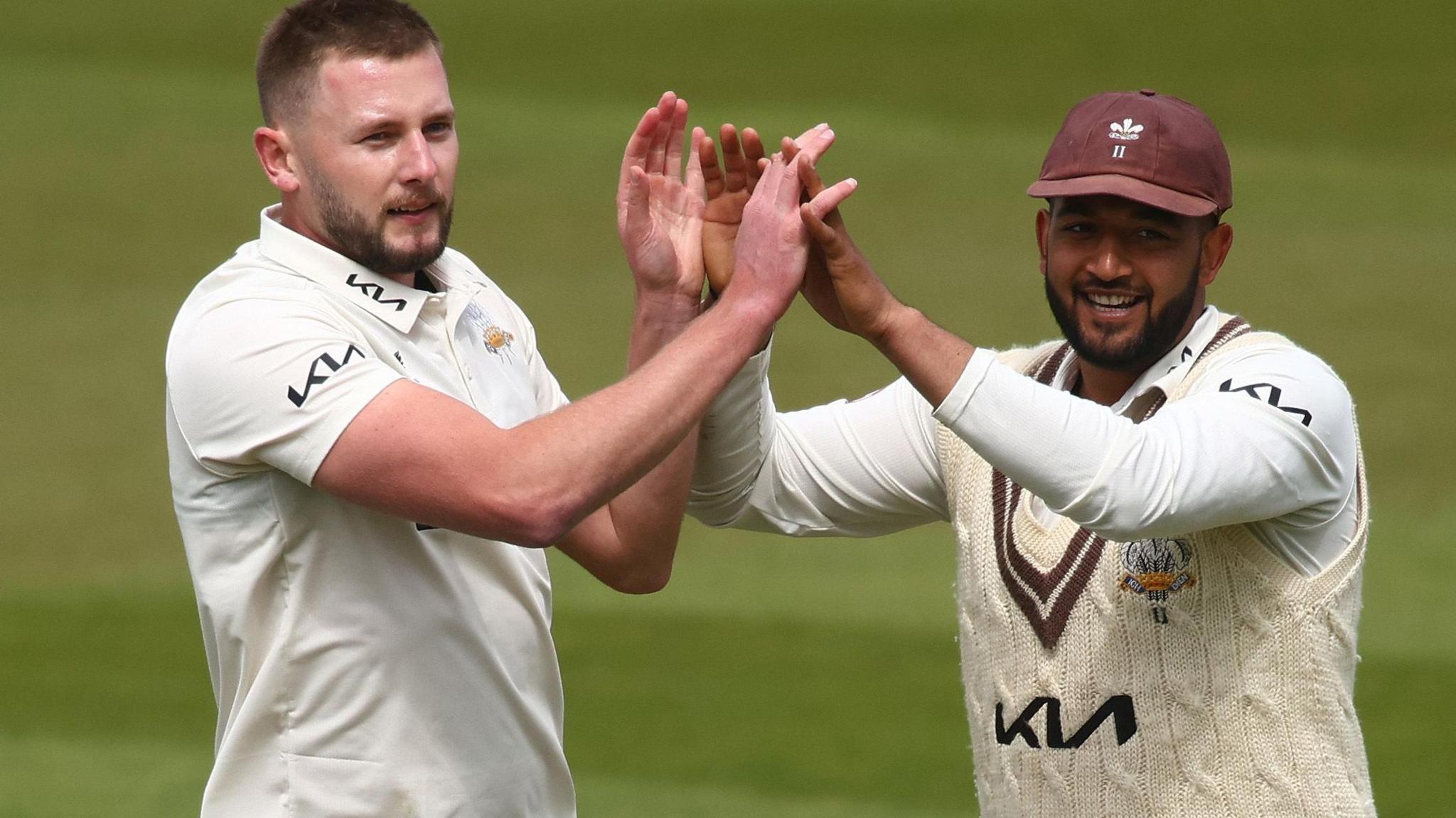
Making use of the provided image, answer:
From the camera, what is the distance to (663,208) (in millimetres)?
3193

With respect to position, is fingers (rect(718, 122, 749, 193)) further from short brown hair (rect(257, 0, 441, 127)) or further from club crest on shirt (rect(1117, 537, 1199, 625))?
club crest on shirt (rect(1117, 537, 1199, 625))

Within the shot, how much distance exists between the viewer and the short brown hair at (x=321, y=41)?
117 inches

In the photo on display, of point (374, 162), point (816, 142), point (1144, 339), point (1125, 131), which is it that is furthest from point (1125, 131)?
point (374, 162)

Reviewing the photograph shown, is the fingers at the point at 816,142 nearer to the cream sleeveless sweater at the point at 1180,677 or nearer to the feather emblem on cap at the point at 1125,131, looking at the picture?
the feather emblem on cap at the point at 1125,131

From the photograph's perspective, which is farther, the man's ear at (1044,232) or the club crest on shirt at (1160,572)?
the man's ear at (1044,232)

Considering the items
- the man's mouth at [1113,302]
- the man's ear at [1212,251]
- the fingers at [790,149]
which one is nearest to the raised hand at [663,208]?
the fingers at [790,149]

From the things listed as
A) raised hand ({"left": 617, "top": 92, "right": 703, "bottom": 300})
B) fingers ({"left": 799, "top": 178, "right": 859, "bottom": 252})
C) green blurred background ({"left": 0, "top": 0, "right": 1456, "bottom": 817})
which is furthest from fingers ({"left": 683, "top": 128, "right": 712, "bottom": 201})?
green blurred background ({"left": 0, "top": 0, "right": 1456, "bottom": 817})

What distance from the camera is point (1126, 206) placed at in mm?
3150

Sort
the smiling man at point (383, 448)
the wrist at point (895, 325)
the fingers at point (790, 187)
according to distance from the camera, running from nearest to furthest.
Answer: the smiling man at point (383, 448) → the wrist at point (895, 325) → the fingers at point (790, 187)

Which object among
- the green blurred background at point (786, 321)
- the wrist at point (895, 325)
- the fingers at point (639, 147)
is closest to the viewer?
the wrist at point (895, 325)

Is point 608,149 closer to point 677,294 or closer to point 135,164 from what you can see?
point 135,164

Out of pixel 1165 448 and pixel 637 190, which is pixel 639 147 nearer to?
pixel 637 190

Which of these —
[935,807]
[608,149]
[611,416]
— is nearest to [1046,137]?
[608,149]

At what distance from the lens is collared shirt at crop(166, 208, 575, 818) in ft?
9.04
